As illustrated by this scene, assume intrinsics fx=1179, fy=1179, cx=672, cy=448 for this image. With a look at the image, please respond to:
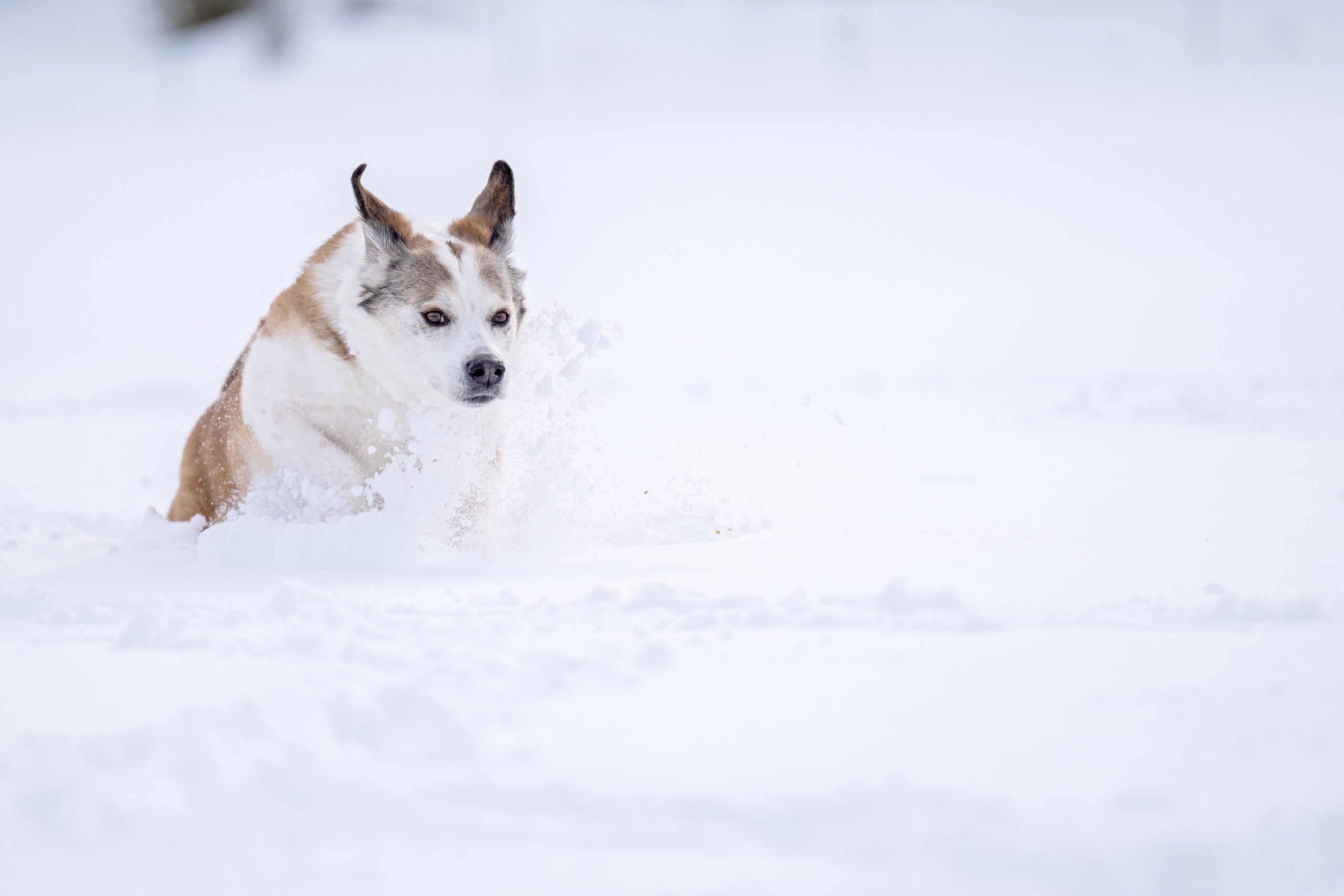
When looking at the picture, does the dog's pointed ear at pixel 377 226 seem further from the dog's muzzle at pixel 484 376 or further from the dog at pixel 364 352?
the dog's muzzle at pixel 484 376

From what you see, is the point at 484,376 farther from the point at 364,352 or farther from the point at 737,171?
the point at 737,171

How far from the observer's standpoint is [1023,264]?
19.1m

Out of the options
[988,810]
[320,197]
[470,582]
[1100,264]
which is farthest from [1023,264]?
[988,810]

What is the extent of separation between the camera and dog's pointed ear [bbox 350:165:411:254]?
17.0ft

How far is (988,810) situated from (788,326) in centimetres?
1354

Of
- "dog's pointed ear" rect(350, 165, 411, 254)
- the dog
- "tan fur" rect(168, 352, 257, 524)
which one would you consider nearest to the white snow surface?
"tan fur" rect(168, 352, 257, 524)

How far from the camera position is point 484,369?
16.0ft

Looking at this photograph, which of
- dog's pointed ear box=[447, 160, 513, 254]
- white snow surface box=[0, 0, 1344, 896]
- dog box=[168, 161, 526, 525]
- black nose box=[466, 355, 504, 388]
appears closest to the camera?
white snow surface box=[0, 0, 1344, 896]

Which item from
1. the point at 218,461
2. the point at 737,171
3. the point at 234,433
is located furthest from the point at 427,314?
the point at 737,171

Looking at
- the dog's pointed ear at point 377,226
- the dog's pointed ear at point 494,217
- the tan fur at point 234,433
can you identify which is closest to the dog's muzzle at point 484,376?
the tan fur at point 234,433

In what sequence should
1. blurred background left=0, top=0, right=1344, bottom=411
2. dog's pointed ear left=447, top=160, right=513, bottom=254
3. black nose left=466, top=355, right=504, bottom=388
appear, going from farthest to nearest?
blurred background left=0, top=0, right=1344, bottom=411 < dog's pointed ear left=447, top=160, right=513, bottom=254 < black nose left=466, top=355, right=504, bottom=388

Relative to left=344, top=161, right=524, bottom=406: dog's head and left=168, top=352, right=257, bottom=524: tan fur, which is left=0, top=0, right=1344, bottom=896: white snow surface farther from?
left=344, top=161, right=524, bottom=406: dog's head

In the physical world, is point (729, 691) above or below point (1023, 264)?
above

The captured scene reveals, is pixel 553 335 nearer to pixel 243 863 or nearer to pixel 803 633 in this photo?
pixel 803 633
